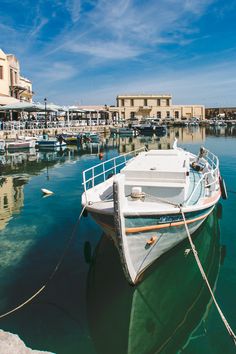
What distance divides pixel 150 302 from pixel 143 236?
1.60 m

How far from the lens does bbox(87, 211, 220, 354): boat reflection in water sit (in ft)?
21.7

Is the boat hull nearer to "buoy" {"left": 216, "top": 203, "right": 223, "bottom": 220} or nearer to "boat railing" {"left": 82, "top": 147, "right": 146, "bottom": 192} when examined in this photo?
"boat railing" {"left": 82, "top": 147, "right": 146, "bottom": 192}

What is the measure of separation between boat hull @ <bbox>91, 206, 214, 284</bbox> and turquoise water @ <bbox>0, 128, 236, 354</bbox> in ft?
2.51

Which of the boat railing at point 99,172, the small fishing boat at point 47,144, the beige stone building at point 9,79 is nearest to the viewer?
the boat railing at point 99,172

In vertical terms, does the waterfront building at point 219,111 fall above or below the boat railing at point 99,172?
above

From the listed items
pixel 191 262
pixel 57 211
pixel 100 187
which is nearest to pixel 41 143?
pixel 57 211

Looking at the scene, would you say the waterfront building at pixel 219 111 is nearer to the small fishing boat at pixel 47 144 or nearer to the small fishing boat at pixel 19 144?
the small fishing boat at pixel 47 144

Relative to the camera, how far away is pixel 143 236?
7.88 m

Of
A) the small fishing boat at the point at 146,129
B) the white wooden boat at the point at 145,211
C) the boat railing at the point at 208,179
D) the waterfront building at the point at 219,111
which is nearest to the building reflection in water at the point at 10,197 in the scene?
the white wooden boat at the point at 145,211

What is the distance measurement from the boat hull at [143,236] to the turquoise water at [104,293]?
76cm

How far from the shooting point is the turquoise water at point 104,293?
Result: 6.55 m

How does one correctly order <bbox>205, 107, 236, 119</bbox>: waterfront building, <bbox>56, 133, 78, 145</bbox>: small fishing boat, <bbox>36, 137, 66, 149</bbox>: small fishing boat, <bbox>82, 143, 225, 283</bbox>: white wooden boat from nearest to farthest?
<bbox>82, 143, 225, 283</bbox>: white wooden boat → <bbox>36, 137, 66, 149</bbox>: small fishing boat → <bbox>56, 133, 78, 145</bbox>: small fishing boat → <bbox>205, 107, 236, 119</bbox>: waterfront building

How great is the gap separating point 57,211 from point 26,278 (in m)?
6.33

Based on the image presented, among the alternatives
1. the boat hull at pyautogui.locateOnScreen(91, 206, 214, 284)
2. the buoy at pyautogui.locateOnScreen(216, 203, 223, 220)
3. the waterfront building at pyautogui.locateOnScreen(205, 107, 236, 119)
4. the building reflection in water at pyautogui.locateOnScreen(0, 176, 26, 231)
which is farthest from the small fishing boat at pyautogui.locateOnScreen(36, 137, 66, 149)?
the waterfront building at pyautogui.locateOnScreen(205, 107, 236, 119)
